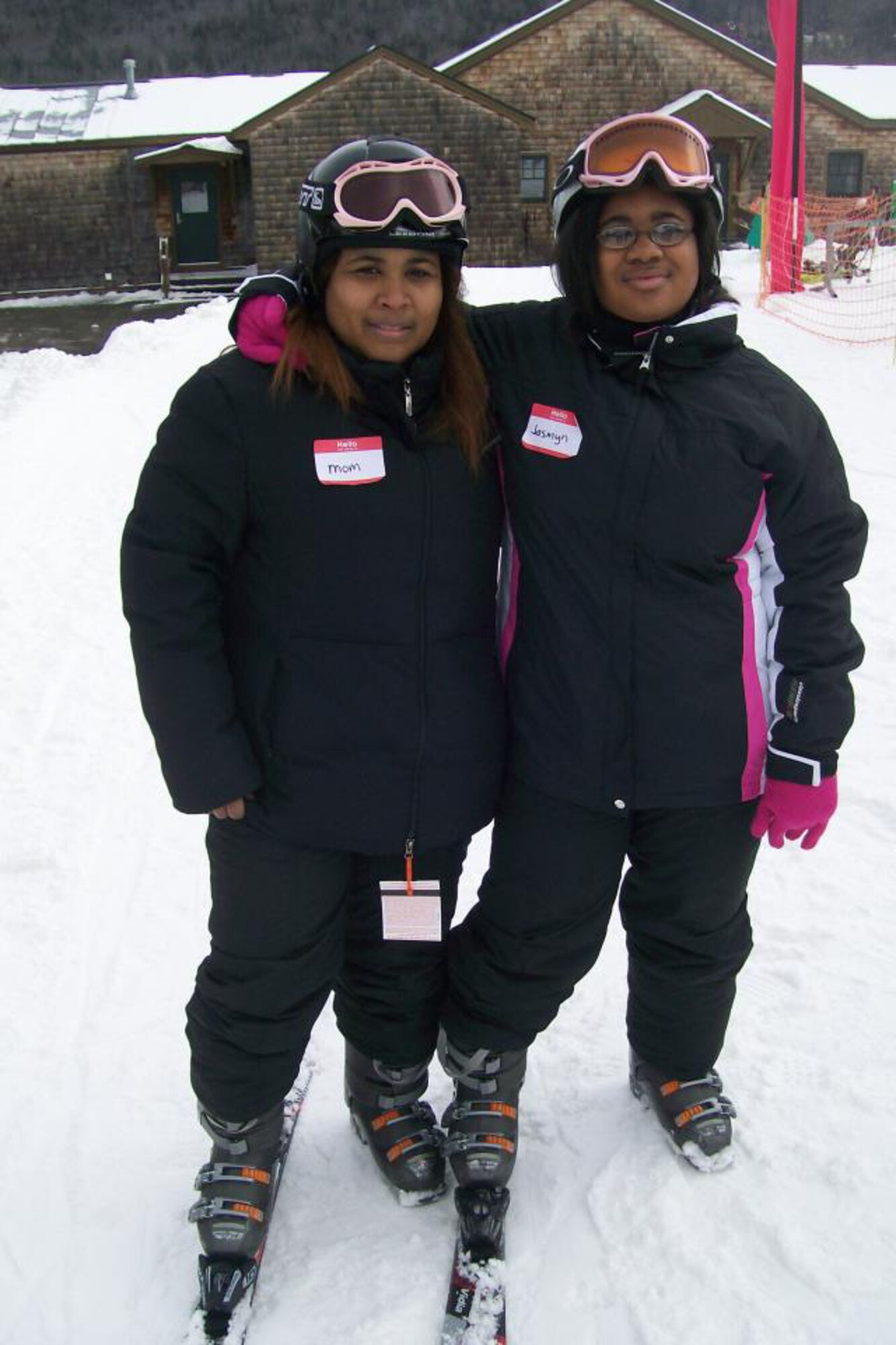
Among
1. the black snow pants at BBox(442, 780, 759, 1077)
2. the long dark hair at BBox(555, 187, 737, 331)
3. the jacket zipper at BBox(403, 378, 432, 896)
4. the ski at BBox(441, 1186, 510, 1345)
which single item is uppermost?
the long dark hair at BBox(555, 187, 737, 331)

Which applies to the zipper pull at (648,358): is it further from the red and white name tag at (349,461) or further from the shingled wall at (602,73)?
the shingled wall at (602,73)

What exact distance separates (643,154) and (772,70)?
26.7 meters

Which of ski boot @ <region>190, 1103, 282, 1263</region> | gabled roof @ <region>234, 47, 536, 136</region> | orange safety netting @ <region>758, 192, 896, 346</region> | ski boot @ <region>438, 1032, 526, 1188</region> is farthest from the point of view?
gabled roof @ <region>234, 47, 536, 136</region>

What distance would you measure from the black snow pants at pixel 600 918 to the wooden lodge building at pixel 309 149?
22471 mm

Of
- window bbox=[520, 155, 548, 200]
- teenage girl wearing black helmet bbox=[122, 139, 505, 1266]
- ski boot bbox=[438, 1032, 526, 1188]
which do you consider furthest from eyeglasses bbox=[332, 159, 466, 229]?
window bbox=[520, 155, 548, 200]

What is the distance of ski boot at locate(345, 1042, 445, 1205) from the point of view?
2.28m

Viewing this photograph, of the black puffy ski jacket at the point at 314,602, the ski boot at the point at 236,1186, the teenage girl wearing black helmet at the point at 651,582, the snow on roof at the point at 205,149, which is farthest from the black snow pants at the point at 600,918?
the snow on roof at the point at 205,149

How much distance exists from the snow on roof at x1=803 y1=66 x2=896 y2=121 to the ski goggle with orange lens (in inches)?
1081

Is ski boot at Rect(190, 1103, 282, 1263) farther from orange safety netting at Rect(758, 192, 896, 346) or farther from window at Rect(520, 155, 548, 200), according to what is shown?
window at Rect(520, 155, 548, 200)

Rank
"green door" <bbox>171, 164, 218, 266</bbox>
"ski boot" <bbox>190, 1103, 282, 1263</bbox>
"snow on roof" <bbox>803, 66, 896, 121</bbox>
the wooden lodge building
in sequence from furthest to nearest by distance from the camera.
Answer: "snow on roof" <bbox>803, 66, 896, 121</bbox>, "green door" <bbox>171, 164, 218, 266</bbox>, the wooden lodge building, "ski boot" <bbox>190, 1103, 282, 1263</bbox>

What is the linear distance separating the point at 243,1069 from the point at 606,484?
1248 millimetres

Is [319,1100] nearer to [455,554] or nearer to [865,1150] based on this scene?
[865,1150]

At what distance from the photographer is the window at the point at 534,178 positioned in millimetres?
23828

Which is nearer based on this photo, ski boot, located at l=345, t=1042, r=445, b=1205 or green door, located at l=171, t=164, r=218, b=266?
ski boot, located at l=345, t=1042, r=445, b=1205
